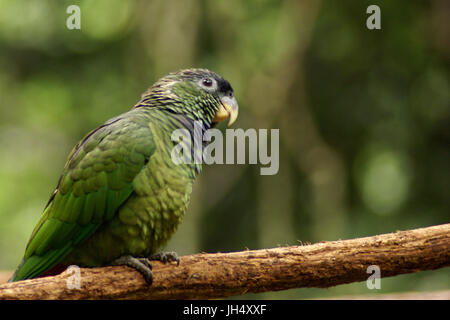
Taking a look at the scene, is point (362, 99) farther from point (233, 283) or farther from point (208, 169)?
point (233, 283)

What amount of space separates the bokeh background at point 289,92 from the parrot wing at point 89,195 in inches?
146

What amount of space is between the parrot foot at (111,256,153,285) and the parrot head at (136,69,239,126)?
3.79 ft

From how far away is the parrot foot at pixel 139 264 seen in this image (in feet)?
9.12

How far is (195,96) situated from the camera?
3590 mm

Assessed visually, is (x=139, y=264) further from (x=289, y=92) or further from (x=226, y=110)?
(x=289, y=92)

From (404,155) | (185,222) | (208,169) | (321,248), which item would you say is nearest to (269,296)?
(185,222)

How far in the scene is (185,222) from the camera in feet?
22.5

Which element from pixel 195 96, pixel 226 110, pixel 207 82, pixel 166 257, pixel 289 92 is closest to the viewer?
pixel 166 257

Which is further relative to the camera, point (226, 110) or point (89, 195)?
point (226, 110)

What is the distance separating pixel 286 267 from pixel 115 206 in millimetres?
1159

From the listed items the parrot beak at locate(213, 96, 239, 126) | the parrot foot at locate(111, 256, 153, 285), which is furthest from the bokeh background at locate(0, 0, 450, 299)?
the parrot foot at locate(111, 256, 153, 285)

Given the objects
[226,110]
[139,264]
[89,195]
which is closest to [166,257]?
[139,264]

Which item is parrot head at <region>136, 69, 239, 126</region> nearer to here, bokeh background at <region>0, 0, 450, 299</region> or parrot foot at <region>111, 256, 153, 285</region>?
parrot foot at <region>111, 256, 153, 285</region>

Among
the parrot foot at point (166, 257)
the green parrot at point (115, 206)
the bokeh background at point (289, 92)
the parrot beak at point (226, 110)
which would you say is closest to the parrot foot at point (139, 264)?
the green parrot at point (115, 206)
